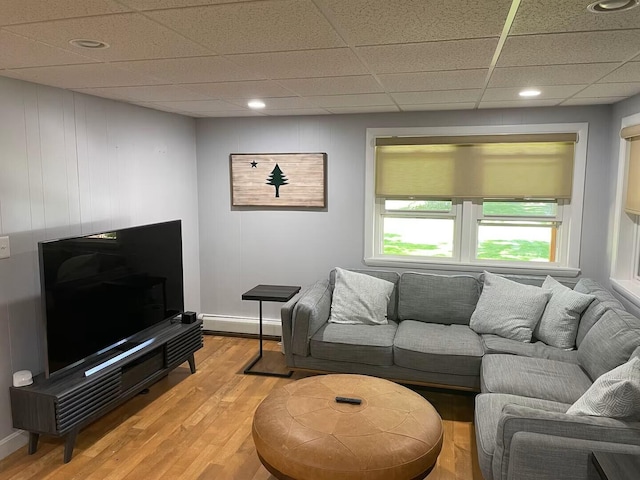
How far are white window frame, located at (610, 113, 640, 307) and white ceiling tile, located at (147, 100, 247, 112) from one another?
10.1 feet

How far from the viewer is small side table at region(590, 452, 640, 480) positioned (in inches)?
64.6

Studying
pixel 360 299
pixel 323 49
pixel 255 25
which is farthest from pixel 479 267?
pixel 255 25

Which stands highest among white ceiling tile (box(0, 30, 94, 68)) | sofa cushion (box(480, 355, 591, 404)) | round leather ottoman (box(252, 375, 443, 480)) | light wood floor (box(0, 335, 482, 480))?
white ceiling tile (box(0, 30, 94, 68))

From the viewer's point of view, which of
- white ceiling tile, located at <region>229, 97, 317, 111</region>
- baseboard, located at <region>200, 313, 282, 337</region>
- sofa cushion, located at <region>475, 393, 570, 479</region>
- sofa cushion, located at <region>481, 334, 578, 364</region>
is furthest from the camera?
→ baseboard, located at <region>200, 313, 282, 337</region>

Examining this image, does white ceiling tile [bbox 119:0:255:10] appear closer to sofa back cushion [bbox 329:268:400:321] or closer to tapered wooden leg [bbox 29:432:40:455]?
tapered wooden leg [bbox 29:432:40:455]

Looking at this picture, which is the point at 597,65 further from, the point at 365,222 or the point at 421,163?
the point at 365,222

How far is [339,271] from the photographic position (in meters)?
4.39

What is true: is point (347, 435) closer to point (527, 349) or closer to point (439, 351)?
point (439, 351)

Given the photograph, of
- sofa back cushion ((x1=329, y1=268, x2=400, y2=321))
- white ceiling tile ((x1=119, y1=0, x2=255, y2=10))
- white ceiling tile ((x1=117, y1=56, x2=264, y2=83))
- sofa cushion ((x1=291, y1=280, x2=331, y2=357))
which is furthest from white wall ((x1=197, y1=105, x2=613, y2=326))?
Answer: white ceiling tile ((x1=119, y1=0, x2=255, y2=10))

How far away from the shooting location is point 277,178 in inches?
189

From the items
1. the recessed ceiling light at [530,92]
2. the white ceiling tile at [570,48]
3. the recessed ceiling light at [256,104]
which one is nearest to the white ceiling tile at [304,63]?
the white ceiling tile at [570,48]

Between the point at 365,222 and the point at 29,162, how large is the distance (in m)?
2.80

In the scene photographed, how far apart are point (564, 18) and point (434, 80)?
117cm

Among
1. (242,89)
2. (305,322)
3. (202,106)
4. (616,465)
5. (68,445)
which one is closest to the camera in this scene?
(616,465)
